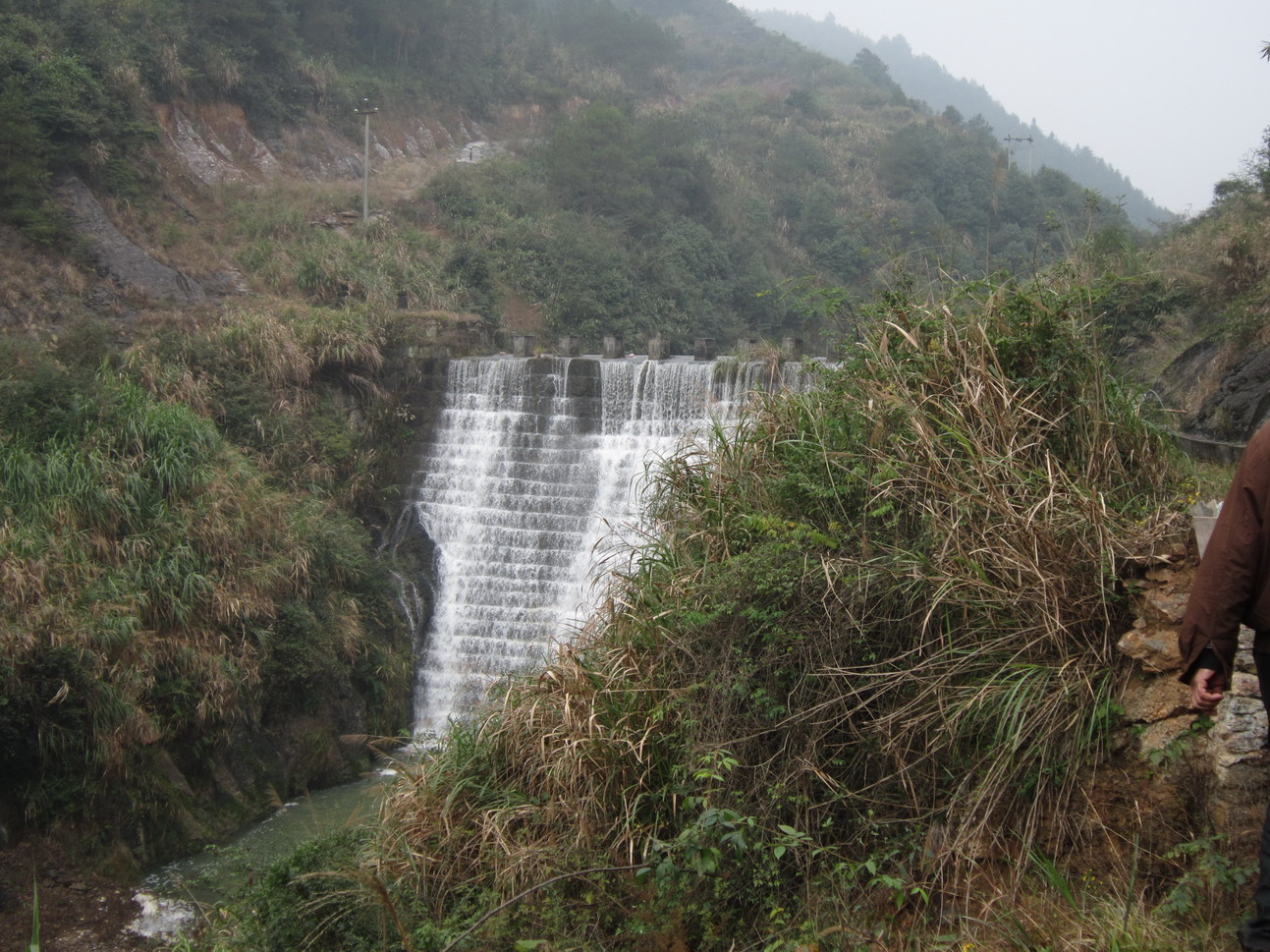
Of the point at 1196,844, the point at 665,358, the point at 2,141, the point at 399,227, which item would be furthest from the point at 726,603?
the point at 399,227

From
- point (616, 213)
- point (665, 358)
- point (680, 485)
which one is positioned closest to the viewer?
point (680, 485)

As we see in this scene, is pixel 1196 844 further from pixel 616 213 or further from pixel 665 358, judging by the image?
pixel 616 213

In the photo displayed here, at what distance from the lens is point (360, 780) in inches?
390

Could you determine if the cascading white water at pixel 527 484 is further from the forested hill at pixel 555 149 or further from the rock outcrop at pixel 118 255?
the rock outcrop at pixel 118 255

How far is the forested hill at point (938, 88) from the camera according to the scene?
245 feet

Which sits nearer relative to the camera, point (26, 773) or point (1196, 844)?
point (1196, 844)

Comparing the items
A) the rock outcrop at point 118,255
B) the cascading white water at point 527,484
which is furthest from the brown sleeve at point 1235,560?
the rock outcrop at point 118,255

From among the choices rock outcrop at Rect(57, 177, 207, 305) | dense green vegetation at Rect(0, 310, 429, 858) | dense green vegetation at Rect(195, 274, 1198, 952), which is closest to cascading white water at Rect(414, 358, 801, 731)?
dense green vegetation at Rect(0, 310, 429, 858)

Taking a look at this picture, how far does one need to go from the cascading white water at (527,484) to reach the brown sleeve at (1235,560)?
9.05 m

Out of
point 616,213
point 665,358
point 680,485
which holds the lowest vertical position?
point 680,485

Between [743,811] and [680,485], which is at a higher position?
[680,485]

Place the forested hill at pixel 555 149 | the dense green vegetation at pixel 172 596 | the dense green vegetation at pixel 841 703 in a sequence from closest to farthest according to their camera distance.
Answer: the dense green vegetation at pixel 841 703 < the dense green vegetation at pixel 172 596 < the forested hill at pixel 555 149

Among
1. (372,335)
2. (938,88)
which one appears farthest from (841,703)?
(938,88)

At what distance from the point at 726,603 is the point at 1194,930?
70.0 inches
